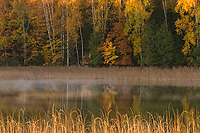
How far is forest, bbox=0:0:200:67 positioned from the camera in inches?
1474

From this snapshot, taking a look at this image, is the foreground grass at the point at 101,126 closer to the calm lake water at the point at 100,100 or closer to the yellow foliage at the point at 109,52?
the calm lake water at the point at 100,100

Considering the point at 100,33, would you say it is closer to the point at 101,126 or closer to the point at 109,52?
the point at 109,52

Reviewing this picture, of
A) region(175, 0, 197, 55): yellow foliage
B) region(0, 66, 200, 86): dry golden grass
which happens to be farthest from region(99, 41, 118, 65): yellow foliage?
region(175, 0, 197, 55): yellow foliage

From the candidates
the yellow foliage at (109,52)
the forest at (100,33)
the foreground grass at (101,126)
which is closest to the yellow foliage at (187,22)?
the forest at (100,33)

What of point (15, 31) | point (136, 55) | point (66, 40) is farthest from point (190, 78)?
point (15, 31)

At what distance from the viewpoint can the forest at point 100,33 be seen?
3744 cm

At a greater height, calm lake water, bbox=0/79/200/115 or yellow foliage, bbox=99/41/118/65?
yellow foliage, bbox=99/41/118/65

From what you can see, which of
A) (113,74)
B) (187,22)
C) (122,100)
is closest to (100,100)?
(122,100)

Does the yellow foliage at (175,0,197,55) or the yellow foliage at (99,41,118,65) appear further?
the yellow foliage at (99,41,118,65)

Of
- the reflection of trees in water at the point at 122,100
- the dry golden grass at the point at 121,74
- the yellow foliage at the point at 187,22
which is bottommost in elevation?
the reflection of trees in water at the point at 122,100

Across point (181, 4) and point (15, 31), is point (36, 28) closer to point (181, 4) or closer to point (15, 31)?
point (15, 31)

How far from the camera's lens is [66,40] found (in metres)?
46.1

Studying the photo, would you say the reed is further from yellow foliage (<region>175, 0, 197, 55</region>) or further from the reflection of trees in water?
the reflection of trees in water

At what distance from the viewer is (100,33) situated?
42.8 metres
